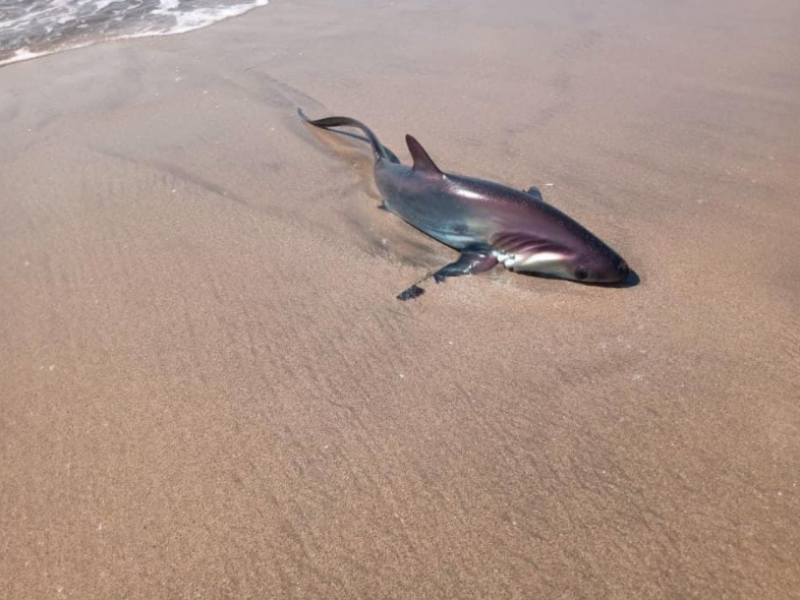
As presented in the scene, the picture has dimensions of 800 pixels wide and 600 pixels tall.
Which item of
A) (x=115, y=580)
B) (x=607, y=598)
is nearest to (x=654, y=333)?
(x=607, y=598)

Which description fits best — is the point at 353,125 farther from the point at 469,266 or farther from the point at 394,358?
the point at 394,358

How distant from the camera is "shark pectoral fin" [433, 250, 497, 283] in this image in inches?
118

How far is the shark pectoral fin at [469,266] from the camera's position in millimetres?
2992

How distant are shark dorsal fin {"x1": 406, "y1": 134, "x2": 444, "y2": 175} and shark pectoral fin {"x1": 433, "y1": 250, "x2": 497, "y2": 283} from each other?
21.6 inches

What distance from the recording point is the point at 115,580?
6.32ft

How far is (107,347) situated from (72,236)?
44.6 inches

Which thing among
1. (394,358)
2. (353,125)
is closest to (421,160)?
(394,358)

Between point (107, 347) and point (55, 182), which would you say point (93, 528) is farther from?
point (55, 182)

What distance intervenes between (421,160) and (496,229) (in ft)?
2.10

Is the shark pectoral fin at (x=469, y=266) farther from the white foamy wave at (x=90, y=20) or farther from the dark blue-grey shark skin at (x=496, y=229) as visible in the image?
the white foamy wave at (x=90, y=20)

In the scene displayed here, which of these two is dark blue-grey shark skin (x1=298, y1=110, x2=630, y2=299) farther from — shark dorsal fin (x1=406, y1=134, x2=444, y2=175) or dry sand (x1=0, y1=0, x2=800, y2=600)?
dry sand (x1=0, y1=0, x2=800, y2=600)

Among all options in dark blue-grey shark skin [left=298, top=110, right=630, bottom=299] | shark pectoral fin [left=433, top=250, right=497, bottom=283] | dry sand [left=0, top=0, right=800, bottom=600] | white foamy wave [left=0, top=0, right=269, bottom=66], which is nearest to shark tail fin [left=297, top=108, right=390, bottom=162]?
dry sand [left=0, top=0, right=800, bottom=600]

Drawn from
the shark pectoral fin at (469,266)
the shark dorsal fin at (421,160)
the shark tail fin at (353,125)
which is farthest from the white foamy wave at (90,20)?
the shark pectoral fin at (469,266)

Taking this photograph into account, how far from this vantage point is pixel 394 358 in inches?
104
